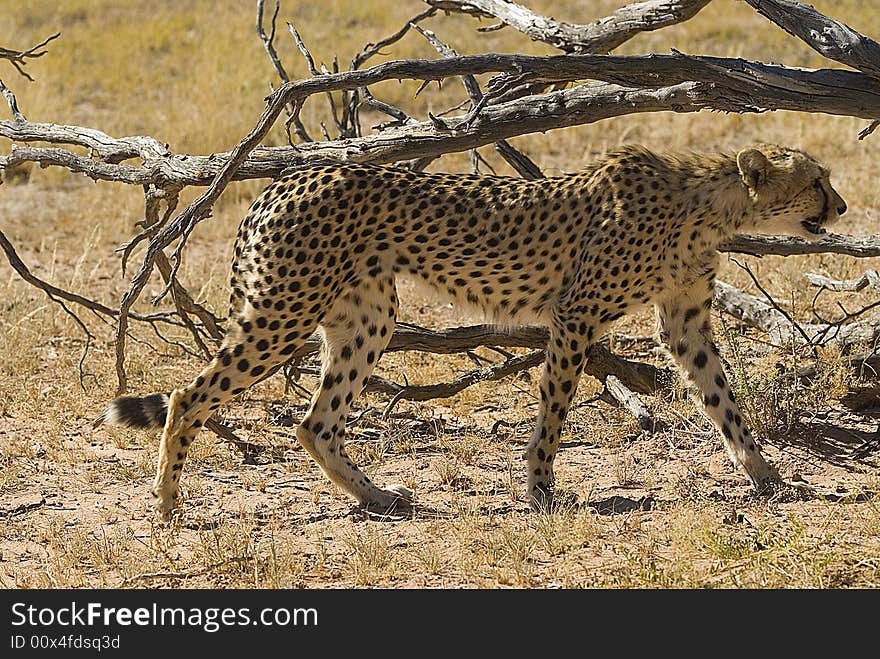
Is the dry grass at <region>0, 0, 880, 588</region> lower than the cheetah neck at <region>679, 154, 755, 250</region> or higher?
lower

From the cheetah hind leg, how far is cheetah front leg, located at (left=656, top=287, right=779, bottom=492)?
1219 millimetres

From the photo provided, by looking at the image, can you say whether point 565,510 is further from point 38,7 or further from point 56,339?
point 38,7

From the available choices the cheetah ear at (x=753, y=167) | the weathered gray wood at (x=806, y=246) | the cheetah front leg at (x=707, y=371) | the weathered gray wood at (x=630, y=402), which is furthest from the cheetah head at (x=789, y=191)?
the weathered gray wood at (x=630, y=402)

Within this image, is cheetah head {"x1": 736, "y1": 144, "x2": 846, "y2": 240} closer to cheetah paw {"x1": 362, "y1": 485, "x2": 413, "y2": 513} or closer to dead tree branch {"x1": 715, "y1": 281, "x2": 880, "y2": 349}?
dead tree branch {"x1": 715, "y1": 281, "x2": 880, "y2": 349}

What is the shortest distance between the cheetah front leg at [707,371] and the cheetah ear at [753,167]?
519mm

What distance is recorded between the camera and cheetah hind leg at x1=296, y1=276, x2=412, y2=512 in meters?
5.27

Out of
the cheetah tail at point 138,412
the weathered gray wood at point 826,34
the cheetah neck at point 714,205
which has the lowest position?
the cheetah tail at point 138,412

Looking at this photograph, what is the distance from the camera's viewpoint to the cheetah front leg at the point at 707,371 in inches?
206

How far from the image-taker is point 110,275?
29.9 ft

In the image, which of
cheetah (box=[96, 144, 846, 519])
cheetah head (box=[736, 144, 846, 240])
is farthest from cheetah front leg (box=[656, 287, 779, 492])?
cheetah head (box=[736, 144, 846, 240])

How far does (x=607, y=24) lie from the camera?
18.5 ft

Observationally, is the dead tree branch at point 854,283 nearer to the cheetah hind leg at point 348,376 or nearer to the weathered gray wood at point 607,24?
the weathered gray wood at point 607,24

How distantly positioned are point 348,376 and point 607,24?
6.47 feet

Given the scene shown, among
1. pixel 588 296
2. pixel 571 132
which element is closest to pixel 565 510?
pixel 588 296
